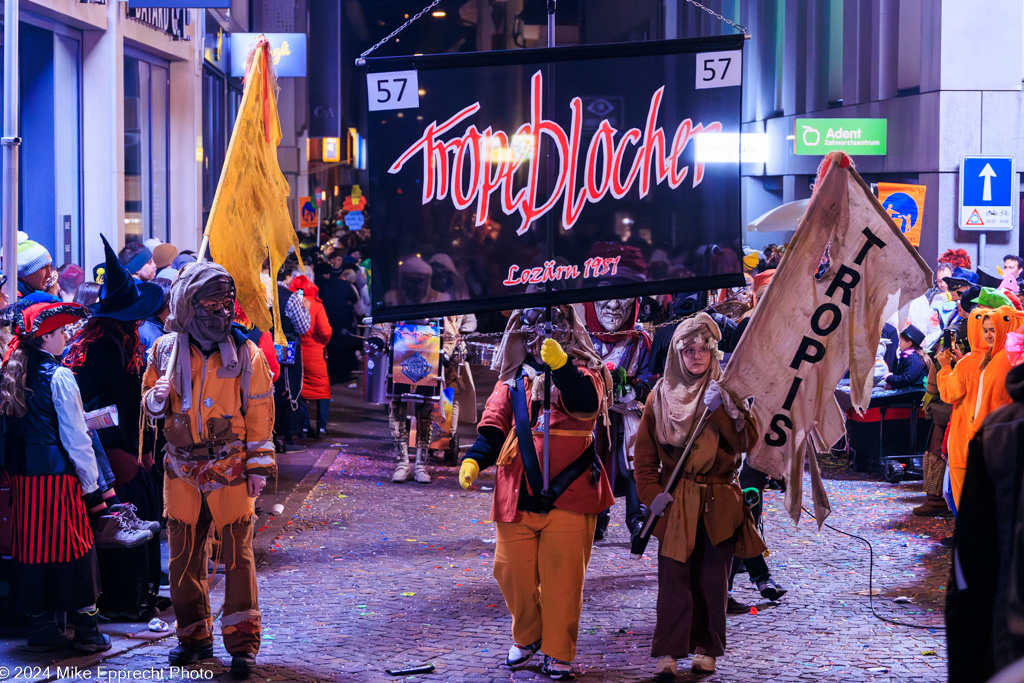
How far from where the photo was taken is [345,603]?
7.47 m

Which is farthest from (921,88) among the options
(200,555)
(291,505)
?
(200,555)

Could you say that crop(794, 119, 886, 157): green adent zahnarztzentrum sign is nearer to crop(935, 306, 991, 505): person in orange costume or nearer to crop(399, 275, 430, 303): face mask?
crop(935, 306, 991, 505): person in orange costume

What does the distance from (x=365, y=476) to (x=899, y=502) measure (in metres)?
5.20

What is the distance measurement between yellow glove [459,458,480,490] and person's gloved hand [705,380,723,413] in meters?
1.24

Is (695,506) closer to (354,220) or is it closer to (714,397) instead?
(714,397)

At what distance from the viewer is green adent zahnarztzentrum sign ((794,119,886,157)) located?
2141 centimetres

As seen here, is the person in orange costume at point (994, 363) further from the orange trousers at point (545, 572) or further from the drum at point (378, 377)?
the drum at point (378, 377)

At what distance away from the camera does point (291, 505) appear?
34.3ft

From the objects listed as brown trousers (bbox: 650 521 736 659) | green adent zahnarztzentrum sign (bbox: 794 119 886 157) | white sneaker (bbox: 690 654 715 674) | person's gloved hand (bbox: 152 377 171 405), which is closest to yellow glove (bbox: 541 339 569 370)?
brown trousers (bbox: 650 521 736 659)

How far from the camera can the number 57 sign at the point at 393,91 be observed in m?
5.50

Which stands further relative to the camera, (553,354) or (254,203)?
(254,203)

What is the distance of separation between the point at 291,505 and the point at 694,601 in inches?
204

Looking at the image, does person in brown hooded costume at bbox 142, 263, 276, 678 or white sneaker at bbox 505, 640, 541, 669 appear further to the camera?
white sneaker at bbox 505, 640, 541, 669

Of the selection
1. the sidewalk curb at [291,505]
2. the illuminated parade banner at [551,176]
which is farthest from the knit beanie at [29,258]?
the illuminated parade banner at [551,176]
